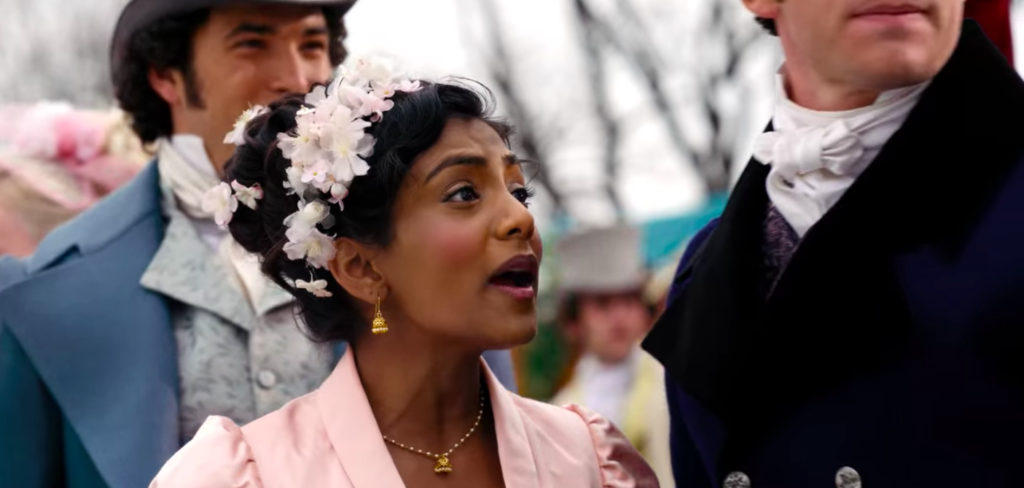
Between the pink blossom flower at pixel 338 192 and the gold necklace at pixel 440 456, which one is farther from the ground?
the pink blossom flower at pixel 338 192

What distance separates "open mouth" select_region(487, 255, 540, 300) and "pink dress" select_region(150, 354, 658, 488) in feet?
1.00

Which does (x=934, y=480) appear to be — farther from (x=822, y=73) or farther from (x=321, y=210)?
(x=321, y=210)

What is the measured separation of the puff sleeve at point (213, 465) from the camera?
11.4 feet

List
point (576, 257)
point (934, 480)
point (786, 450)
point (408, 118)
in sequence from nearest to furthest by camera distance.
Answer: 1. point (934, 480)
2. point (786, 450)
3. point (408, 118)
4. point (576, 257)

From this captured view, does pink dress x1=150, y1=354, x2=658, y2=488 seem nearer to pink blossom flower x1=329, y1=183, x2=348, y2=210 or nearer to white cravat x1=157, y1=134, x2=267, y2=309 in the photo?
pink blossom flower x1=329, y1=183, x2=348, y2=210

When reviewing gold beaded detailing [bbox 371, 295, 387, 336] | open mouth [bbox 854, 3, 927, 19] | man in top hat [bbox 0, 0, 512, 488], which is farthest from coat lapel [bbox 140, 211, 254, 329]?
open mouth [bbox 854, 3, 927, 19]

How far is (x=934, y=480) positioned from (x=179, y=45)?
8.39 feet

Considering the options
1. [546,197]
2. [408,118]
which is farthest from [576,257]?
[546,197]

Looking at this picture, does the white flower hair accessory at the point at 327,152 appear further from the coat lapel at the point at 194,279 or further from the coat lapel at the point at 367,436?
the coat lapel at the point at 194,279

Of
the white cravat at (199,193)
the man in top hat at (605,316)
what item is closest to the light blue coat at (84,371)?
the white cravat at (199,193)

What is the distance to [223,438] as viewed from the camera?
3586mm

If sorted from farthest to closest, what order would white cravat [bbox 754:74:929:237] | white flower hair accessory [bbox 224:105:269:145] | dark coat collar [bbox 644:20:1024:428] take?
white flower hair accessory [bbox 224:105:269:145], white cravat [bbox 754:74:929:237], dark coat collar [bbox 644:20:1024:428]

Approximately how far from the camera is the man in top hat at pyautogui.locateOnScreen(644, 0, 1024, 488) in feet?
10.6

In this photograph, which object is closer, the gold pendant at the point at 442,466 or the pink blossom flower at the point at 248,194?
the gold pendant at the point at 442,466
